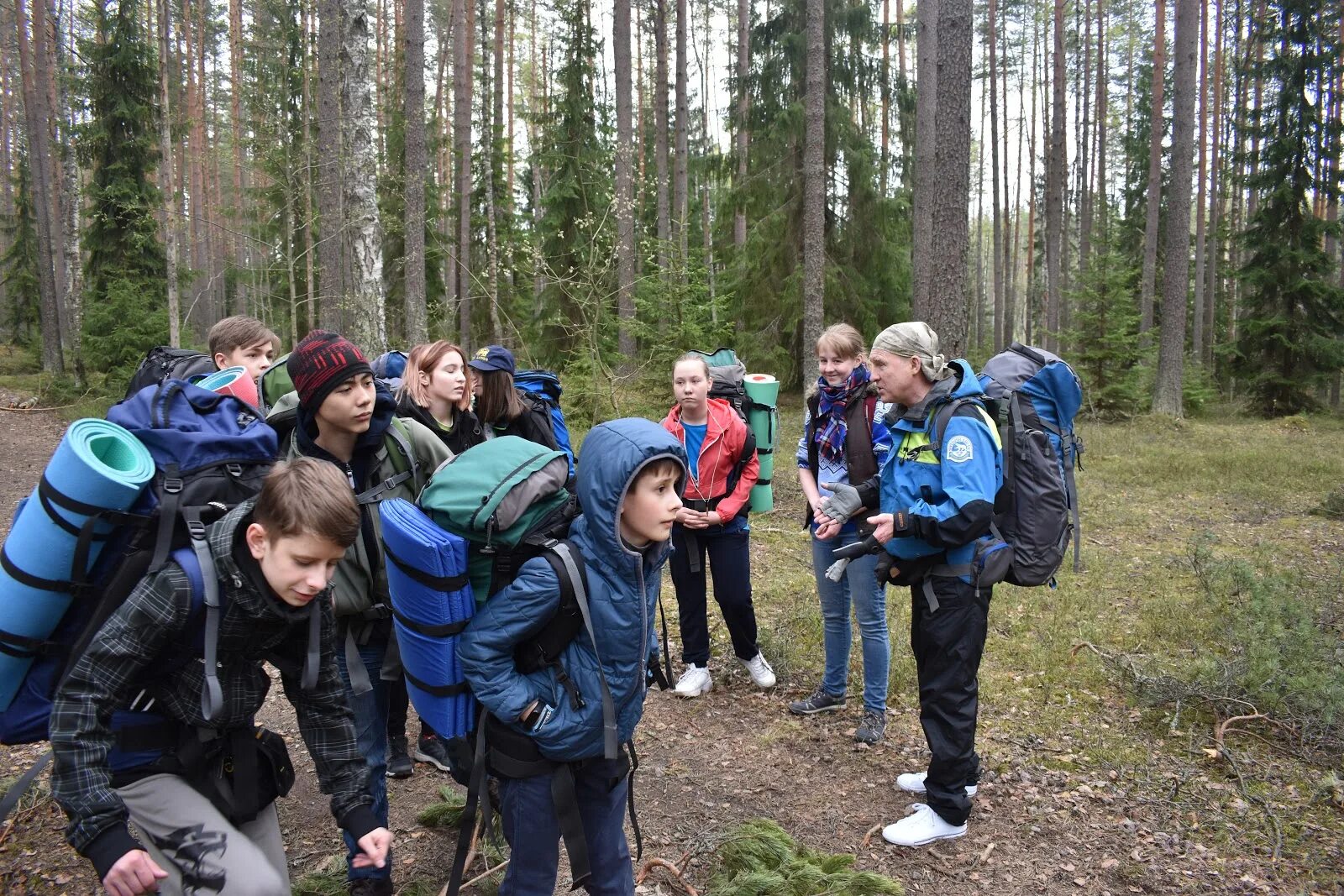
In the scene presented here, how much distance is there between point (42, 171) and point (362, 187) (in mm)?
Result: 18035

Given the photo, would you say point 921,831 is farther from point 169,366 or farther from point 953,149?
point 953,149

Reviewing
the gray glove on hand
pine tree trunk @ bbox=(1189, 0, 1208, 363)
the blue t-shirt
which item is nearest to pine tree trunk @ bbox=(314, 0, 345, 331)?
the blue t-shirt

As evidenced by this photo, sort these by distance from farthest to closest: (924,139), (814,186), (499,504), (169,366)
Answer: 1. (924,139)
2. (814,186)
3. (169,366)
4. (499,504)

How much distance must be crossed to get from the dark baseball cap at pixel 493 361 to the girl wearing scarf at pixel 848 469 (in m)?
1.79

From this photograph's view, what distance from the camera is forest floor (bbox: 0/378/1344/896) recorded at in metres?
3.79

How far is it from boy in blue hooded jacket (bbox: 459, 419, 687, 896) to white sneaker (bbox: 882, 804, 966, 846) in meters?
2.02

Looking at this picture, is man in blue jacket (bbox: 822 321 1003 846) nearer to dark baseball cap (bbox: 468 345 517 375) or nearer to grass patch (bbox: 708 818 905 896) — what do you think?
grass patch (bbox: 708 818 905 896)

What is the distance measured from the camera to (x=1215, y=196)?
31297 mm

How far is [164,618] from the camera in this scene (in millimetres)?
2102

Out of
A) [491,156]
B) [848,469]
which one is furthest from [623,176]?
[848,469]

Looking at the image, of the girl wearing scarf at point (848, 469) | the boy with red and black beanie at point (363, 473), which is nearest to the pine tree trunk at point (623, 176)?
the girl wearing scarf at point (848, 469)

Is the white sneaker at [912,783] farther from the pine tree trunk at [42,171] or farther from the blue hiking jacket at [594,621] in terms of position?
the pine tree trunk at [42,171]

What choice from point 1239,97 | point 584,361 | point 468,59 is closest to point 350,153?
point 584,361

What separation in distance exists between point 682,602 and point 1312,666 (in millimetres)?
4135
